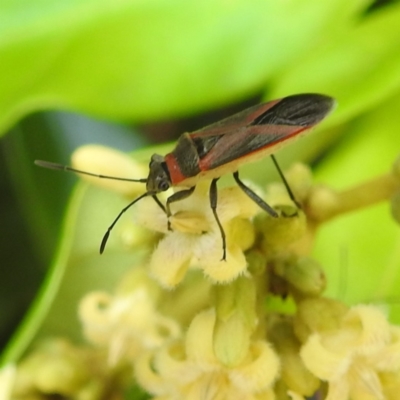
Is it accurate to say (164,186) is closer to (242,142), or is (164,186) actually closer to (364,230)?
(242,142)

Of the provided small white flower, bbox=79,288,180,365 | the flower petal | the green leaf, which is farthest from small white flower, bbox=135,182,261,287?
the green leaf

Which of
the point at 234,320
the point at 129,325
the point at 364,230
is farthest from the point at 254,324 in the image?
the point at 364,230

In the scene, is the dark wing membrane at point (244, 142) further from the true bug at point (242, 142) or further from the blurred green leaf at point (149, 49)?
the blurred green leaf at point (149, 49)

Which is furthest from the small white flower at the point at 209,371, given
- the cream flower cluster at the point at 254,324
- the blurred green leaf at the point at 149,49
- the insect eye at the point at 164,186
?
the blurred green leaf at the point at 149,49

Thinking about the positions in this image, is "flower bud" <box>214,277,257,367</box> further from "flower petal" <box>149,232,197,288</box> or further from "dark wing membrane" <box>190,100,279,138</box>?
"dark wing membrane" <box>190,100,279,138</box>

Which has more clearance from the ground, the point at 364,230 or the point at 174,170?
the point at 174,170

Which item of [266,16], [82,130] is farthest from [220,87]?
[82,130]

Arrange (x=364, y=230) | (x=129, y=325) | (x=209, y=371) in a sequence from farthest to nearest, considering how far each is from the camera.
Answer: (x=364, y=230)
(x=129, y=325)
(x=209, y=371)
